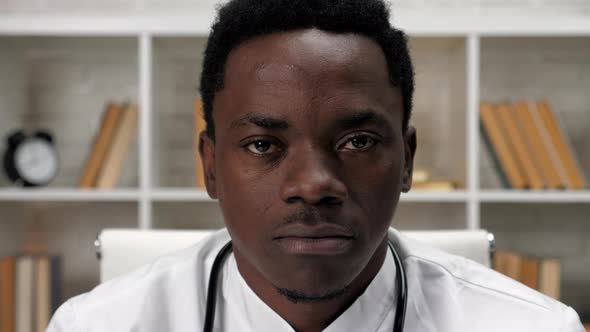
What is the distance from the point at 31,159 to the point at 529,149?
5.48 feet

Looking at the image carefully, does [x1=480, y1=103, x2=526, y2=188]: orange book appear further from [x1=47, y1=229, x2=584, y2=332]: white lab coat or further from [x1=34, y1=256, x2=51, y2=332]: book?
[x1=34, y1=256, x2=51, y2=332]: book

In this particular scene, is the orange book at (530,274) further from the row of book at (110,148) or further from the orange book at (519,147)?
the row of book at (110,148)

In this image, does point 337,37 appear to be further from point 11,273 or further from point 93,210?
point 93,210

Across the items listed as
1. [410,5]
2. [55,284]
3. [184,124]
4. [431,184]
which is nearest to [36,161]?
[55,284]

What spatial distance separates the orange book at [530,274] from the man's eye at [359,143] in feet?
4.80

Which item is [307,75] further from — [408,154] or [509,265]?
[509,265]

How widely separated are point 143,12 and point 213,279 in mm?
1670

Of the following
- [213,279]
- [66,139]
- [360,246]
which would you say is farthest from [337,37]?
[66,139]

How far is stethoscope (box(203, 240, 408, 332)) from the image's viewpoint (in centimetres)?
84

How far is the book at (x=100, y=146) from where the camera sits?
6.81ft

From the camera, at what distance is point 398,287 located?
87 cm

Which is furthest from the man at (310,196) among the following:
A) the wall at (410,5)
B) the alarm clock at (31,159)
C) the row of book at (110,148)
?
the wall at (410,5)

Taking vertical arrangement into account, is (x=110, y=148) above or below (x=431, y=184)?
above

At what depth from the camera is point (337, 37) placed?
767mm
